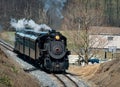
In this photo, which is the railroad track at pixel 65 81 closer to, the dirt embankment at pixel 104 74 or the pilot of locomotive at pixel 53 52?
the dirt embankment at pixel 104 74

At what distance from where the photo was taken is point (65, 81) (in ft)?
90.8

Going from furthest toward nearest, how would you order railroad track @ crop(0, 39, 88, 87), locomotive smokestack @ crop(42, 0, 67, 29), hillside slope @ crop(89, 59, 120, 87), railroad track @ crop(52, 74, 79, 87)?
1. locomotive smokestack @ crop(42, 0, 67, 29)
2. railroad track @ crop(0, 39, 88, 87)
3. railroad track @ crop(52, 74, 79, 87)
4. hillside slope @ crop(89, 59, 120, 87)

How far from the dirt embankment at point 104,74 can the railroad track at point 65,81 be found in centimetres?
155

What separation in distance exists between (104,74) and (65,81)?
10.2 feet

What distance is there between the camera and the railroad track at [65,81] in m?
26.0

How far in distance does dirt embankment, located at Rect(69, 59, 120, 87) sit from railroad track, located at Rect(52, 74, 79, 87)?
1.55m

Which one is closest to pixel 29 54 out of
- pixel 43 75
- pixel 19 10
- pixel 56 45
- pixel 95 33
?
pixel 56 45

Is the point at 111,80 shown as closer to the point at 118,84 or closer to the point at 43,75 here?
the point at 118,84

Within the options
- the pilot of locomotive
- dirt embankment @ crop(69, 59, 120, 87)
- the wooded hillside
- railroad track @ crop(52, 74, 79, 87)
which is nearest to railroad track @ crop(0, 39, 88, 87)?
railroad track @ crop(52, 74, 79, 87)

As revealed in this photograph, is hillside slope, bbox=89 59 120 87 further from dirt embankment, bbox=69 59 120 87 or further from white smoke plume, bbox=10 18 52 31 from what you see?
white smoke plume, bbox=10 18 52 31

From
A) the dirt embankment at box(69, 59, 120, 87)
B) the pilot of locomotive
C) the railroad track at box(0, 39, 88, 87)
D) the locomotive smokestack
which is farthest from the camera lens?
the locomotive smokestack

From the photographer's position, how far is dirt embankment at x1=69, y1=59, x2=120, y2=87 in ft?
85.0

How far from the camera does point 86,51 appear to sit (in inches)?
1623

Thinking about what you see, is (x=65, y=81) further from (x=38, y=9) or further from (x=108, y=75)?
(x=38, y=9)
